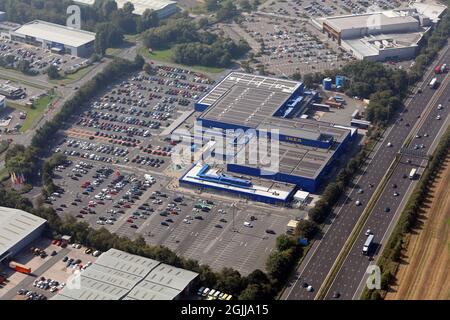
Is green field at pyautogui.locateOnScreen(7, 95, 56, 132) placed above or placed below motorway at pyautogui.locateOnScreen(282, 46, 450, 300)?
below

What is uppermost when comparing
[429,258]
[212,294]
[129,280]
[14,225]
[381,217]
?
[429,258]

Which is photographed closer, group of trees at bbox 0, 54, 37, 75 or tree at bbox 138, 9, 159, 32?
group of trees at bbox 0, 54, 37, 75

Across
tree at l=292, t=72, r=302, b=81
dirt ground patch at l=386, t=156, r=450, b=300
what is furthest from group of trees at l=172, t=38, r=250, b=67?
dirt ground patch at l=386, t=156, r=450, b=300

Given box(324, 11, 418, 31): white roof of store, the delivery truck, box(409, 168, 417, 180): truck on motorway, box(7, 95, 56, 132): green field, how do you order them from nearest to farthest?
1. the delivery truck
2. box(409, 168, 417, 180): truck on motorway
3. box(7, 95, 56, 132): green field
4. box(324, 11, 418, 31): white roof of store

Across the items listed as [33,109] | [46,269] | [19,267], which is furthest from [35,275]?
[33,109]

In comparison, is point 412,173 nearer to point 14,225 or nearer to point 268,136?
point 268,136

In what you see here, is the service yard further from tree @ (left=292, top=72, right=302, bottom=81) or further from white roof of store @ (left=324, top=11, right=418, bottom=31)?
white roof of store @ (left=324, top=11, right=418, bottom=31)

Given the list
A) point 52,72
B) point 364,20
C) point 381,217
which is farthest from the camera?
point 364,20

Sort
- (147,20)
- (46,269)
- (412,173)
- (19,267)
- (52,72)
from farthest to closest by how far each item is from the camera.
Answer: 1. (147,20)
2. (52,72)
3. (412,173)
4. (46,269)
5. (19,267)
